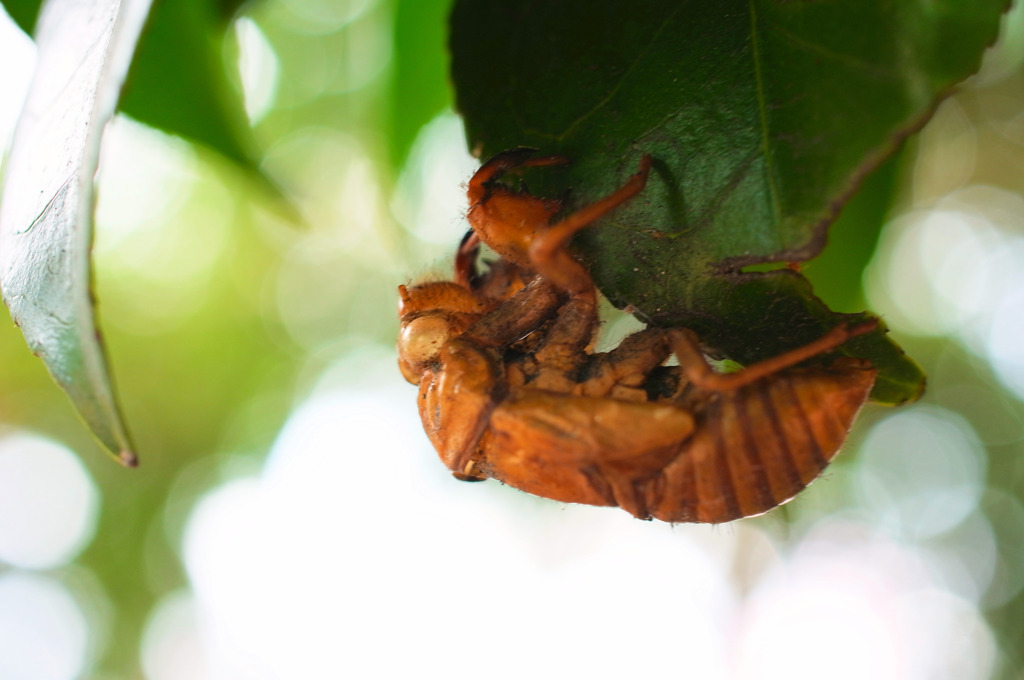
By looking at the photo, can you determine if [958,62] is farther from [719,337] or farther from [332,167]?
[332,167]

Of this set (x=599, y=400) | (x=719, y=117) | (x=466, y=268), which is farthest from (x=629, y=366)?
(x=466, y=268)

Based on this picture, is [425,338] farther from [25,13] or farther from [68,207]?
[25,13]

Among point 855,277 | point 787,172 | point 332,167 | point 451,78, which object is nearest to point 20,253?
point 451,78

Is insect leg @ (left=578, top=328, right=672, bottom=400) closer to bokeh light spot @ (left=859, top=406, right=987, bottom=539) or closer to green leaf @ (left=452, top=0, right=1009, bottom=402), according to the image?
green leaf @ (left=452, top=0, right=1009, bottom=402)

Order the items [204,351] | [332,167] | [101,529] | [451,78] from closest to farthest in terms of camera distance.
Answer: [451,78], [332,167], [204,351], [101,529]

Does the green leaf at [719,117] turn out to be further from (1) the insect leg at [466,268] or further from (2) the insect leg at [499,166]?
(1) the insect leg at [466,268]

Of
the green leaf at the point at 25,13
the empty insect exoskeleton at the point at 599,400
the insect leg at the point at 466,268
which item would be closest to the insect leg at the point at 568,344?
the empty insect exoskeleton at the point at 599,400
